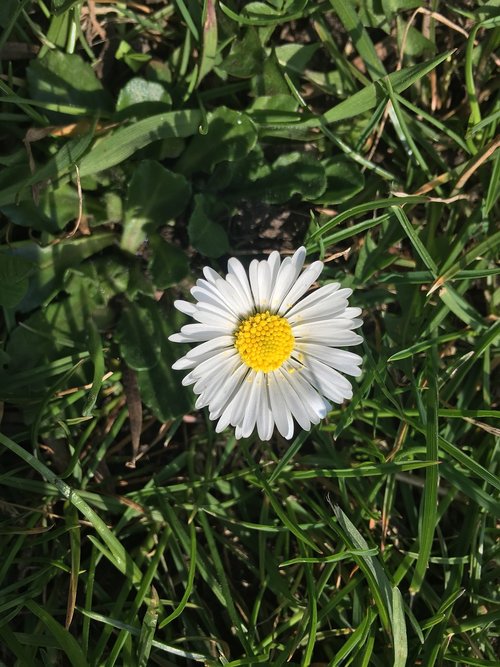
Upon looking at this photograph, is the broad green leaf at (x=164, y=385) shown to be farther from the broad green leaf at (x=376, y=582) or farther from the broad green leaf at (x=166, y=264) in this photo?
the broad green leaf at (x=376, y=582)

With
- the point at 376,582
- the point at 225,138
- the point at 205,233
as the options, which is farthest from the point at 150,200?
the point at 376,582

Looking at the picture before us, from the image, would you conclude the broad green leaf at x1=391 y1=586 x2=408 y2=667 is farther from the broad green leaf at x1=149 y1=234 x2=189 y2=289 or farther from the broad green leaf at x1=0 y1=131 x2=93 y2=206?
the broad green leaf at x1=0 y1=131 x2=93 y2=206

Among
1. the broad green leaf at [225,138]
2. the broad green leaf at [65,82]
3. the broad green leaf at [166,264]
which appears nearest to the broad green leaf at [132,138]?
the broad green leaf at [225,138]

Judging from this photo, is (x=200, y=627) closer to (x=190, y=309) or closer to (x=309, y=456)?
(x=309, y=456)

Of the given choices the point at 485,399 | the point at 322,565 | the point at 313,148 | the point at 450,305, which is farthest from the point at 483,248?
the point at 322,565

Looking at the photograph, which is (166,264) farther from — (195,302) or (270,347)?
(270,347)

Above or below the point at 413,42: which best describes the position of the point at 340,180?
below
